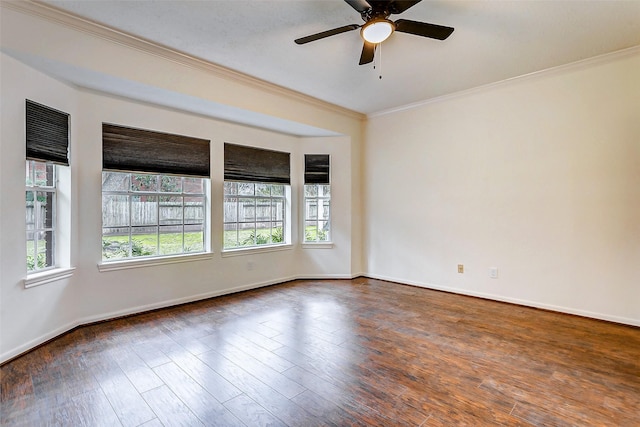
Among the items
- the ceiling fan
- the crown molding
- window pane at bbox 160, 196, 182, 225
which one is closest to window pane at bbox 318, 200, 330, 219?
the crown molding

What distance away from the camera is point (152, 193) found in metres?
3.87

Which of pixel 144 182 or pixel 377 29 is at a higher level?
pixel 377 29

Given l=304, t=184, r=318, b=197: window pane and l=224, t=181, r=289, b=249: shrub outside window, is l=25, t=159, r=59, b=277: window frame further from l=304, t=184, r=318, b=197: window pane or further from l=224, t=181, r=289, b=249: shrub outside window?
l=304, t=184, r=318, b=197: window pane

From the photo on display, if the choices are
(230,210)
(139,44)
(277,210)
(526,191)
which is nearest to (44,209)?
(139,44)

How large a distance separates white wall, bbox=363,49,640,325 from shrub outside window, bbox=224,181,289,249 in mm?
1777

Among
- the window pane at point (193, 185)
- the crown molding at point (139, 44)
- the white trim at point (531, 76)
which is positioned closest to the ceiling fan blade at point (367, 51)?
the crown molding at point (139, 44)

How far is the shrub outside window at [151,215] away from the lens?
3.58m

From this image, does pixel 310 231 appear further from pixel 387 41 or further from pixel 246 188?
pixel 387 41

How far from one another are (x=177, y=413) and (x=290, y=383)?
0.74m

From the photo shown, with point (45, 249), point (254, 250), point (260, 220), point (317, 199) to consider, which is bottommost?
point (254, 250)

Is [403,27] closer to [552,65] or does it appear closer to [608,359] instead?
[552,65]

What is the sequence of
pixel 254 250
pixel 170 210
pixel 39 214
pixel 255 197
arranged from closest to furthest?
pixel 39 214, pixel 170 210, pixel 254 250, pixel 255 197

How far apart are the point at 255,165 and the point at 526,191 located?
3775 millimetres

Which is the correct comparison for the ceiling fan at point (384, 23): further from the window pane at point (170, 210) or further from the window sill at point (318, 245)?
the window sill at point (318, 245)
